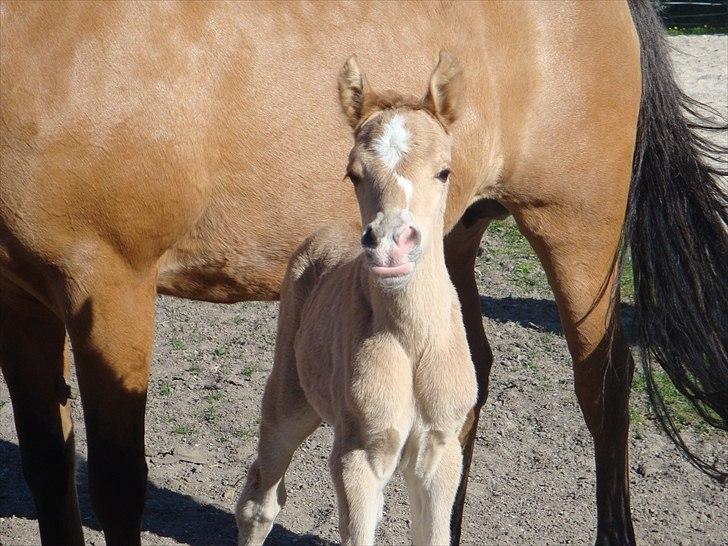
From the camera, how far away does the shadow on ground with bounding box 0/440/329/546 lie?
13.6 ft

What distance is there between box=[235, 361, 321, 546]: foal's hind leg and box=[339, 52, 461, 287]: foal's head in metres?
0.72

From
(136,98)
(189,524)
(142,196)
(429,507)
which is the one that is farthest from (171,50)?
(189,524)

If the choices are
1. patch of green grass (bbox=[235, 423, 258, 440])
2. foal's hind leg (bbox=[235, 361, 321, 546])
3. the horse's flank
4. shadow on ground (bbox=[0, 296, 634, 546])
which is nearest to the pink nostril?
foal's hind leg (bbox=[235, 361, 321, 546])

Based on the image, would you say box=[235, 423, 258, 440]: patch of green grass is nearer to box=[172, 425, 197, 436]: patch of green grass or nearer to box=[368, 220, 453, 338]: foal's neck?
box=[172, 425, 197, 436]: patch of green grass

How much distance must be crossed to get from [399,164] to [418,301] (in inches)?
14.6

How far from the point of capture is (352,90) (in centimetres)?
276

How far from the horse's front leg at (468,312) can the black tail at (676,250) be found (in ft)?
1.99

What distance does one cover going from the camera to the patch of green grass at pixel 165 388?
521 centimetres

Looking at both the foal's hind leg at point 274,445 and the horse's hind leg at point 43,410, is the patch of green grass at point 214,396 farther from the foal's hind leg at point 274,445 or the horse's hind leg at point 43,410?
the foal's hind leg at point 274,445

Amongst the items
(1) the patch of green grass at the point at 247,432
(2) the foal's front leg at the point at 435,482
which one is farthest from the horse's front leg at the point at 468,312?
(2) the foal's front leg at the point at 435,482

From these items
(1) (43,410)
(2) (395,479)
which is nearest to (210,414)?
(2) (395,479)

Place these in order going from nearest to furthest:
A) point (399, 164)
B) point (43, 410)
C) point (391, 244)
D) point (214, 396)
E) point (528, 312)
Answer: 1. point (391, 244)
2. point (399, 164)
3. point (43, 410)
4. point (214, 396)
5. point (528, 312)

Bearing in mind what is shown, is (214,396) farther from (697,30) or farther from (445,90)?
(697,30)

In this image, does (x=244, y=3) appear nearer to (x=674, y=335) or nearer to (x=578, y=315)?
(x=578, y=315)
